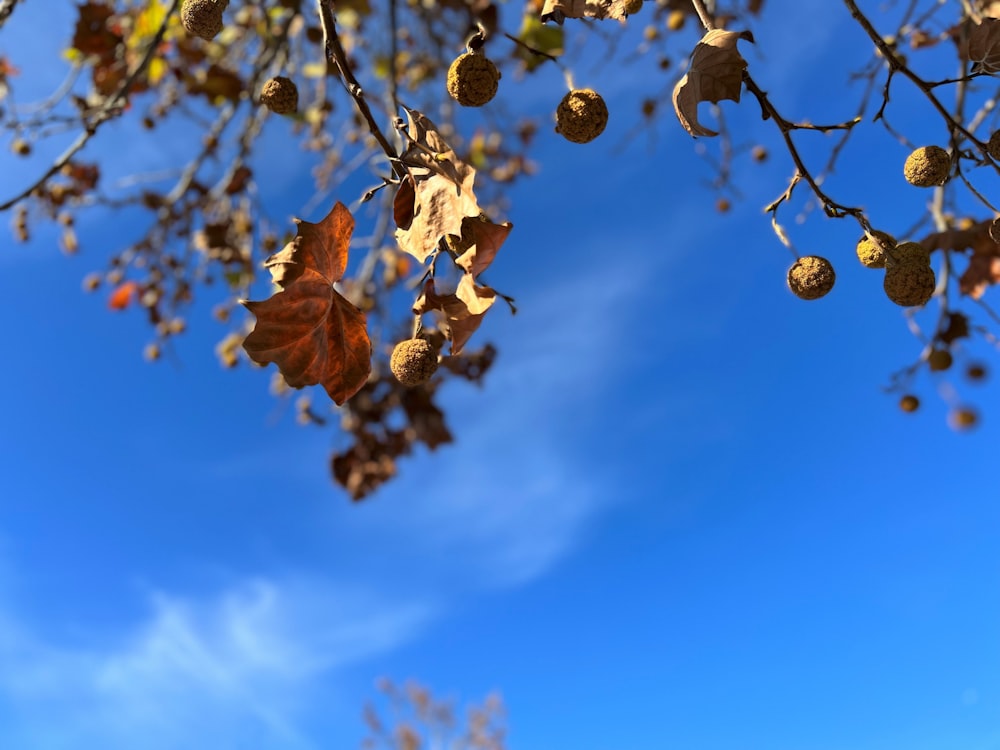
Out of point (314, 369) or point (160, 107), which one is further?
point (160, 107)

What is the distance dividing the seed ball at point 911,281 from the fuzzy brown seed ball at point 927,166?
163 millimetres

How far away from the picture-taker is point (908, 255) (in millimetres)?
1265

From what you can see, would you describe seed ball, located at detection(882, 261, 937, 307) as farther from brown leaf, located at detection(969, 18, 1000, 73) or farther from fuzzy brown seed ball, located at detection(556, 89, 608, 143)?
fuzzy brown seed ball, located at detection(556, 89, 608, 143)

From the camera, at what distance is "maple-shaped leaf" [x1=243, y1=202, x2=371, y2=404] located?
50.5 inches

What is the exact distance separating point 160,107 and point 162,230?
3.69ft

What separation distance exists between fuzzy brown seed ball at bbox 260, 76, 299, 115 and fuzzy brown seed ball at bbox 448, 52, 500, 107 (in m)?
0.41

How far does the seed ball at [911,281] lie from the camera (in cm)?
125

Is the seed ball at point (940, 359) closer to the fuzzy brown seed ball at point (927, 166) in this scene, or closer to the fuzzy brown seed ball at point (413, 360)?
the fuzzy brown seed ball at point (927, 166)

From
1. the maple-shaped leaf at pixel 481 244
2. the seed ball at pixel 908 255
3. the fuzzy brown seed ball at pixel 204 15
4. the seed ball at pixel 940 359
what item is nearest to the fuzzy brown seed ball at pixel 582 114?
the maple-shaped leaf at pixel 481 244

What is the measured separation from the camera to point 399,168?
1.24 metres

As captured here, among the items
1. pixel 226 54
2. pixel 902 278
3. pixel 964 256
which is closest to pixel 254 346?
pixel 902 278

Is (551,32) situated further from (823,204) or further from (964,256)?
(823,204)

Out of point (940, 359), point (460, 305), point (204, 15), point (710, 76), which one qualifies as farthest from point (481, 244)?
point (940, 359)

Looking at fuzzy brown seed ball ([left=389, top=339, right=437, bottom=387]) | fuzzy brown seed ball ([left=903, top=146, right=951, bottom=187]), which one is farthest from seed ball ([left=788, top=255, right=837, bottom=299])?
fuzzy brown seed ball ([left=389, top=339, right=437, bottom=387])
